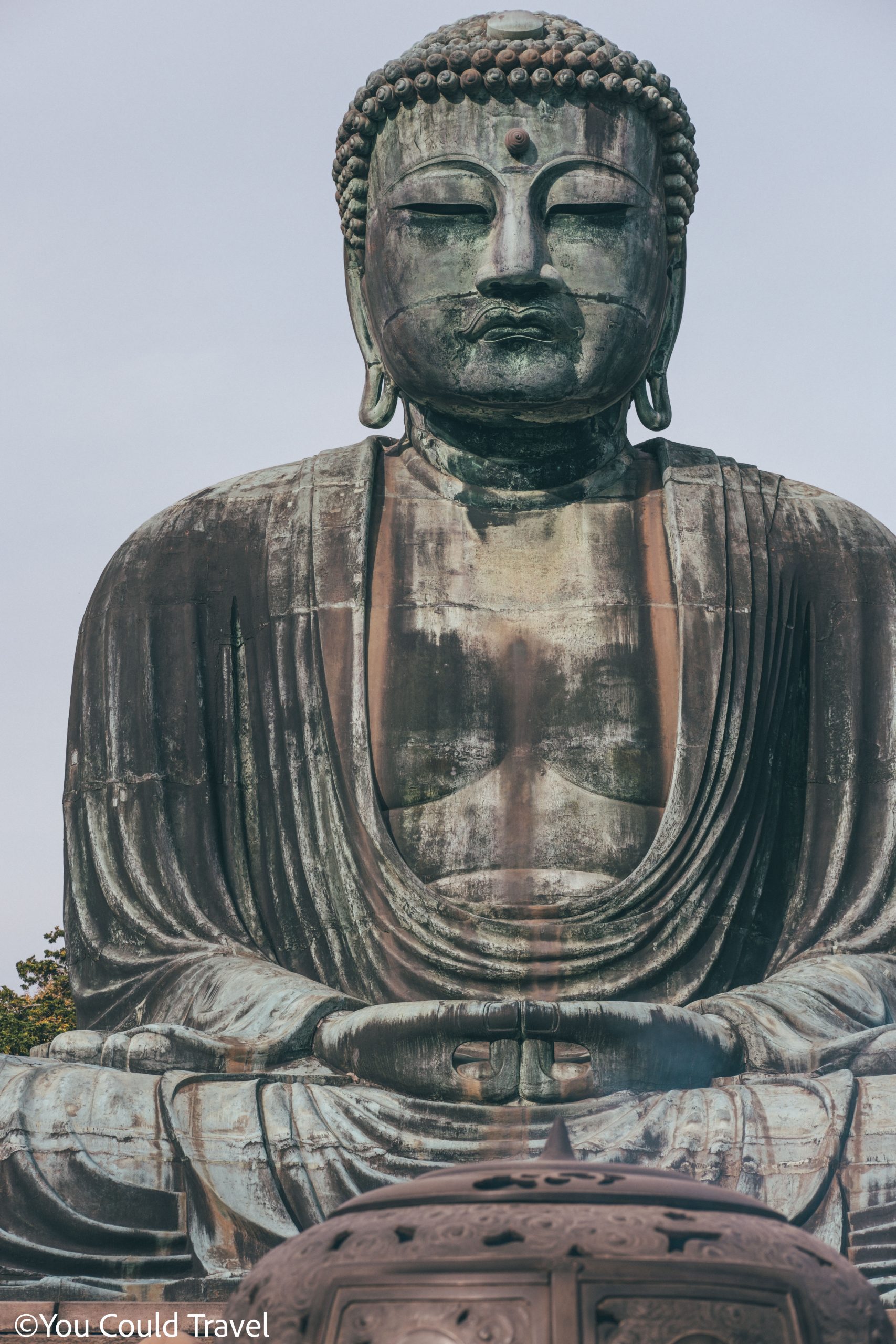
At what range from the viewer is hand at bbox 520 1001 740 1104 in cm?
823

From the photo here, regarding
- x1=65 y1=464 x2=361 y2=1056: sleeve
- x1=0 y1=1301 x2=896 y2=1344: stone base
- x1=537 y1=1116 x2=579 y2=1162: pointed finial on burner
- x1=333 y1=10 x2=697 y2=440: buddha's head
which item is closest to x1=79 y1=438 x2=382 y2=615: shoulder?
x1=65 y1=464 x2=361 y2=1056: sleeve

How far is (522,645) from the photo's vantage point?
9.80 m

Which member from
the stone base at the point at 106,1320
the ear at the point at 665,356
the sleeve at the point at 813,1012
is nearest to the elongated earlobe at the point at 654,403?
the ear at the point at 665,356

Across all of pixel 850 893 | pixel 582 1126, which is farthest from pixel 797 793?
pixel 582 1126

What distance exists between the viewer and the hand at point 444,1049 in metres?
8.25

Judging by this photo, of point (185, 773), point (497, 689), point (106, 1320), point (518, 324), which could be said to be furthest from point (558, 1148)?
point (518, 324)

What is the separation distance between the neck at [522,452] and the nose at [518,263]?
66cm

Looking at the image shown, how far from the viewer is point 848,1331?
4.67 m

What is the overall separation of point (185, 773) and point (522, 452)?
6.31ft

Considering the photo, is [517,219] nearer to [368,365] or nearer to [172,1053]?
[368,365]

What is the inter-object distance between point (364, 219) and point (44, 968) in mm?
8197

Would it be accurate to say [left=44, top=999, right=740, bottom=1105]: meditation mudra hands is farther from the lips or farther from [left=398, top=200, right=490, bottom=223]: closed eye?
[left=398, top=200, right=490, bottom=223]: closed eye

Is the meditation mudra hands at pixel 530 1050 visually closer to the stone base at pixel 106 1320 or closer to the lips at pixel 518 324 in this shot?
the stone base at pixel 106 1320

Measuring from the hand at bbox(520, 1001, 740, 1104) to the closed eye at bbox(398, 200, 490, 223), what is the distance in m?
3.35
